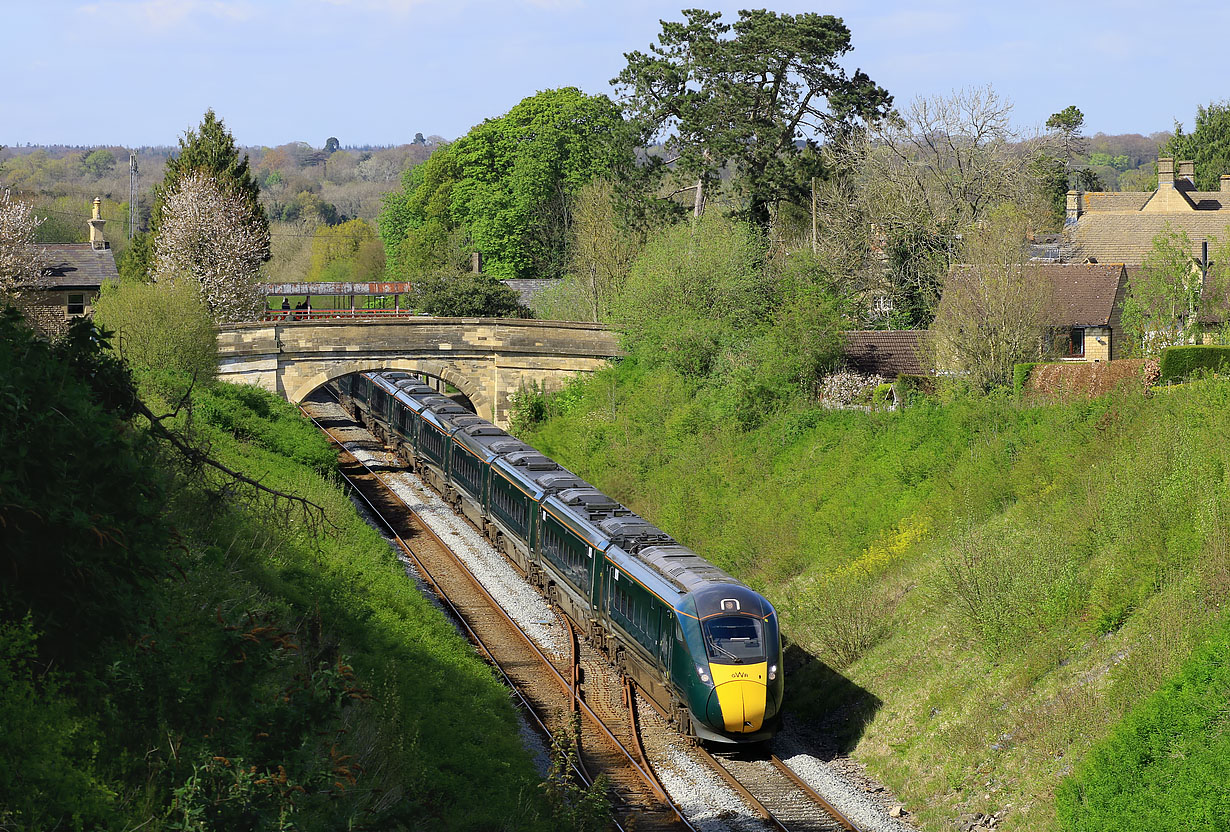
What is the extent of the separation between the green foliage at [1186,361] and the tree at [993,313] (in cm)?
521

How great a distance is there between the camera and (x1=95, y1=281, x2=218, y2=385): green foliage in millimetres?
32375

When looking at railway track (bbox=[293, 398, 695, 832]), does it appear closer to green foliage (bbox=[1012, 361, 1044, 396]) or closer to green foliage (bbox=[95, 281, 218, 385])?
green foliage (bbox=[95, 281, 218, 385])

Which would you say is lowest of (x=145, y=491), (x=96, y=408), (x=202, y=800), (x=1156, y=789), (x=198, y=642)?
(x=1156, y=789)

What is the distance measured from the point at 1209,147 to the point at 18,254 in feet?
246

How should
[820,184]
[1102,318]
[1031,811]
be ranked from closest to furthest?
[1031,811] < [1102,318] < [820,184]

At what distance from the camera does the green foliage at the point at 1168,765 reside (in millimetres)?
13000

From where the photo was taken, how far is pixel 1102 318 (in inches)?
1401

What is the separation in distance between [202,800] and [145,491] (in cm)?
278

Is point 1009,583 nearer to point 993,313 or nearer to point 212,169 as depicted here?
point 993,313

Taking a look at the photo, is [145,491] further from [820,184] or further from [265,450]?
[820,184]

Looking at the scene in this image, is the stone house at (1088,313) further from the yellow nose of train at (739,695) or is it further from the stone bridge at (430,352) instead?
the yellow nose of train at (739,695)

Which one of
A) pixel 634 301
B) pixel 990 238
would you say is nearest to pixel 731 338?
pixel 634 301

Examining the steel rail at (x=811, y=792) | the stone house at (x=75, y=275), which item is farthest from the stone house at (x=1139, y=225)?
the stone house at (x=75, y=275)

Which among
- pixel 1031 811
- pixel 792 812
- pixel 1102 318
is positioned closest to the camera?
pixel 1031 811
